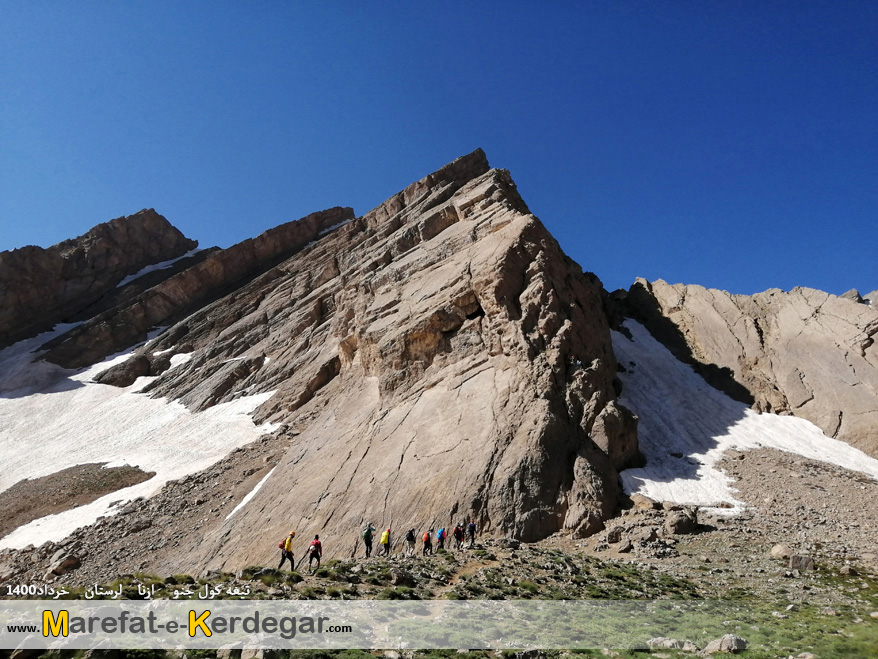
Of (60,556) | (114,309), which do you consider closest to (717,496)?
(60,556)

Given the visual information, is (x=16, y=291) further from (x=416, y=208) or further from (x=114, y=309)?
(x=416, y=208)

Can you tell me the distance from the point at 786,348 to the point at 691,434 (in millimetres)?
17080

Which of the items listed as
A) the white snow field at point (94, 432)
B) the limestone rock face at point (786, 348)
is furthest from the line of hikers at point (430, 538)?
the limestone rock face at point (786, 348)

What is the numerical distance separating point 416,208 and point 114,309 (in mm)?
56855

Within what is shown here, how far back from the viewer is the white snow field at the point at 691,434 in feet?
97.7

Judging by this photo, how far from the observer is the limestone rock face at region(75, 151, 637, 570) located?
25.9 m

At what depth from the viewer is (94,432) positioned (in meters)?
57.0

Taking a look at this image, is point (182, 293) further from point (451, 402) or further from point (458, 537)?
point (458, 537)

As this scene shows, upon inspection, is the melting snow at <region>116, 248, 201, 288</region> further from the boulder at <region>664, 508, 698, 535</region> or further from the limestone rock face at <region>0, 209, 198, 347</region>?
the boulder at <region>664, 508, 698, 535</region>

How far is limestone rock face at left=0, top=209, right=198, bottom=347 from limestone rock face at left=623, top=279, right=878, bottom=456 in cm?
9195

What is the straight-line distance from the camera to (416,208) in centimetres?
6272

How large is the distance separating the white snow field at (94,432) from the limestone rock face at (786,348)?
4233 centimetres

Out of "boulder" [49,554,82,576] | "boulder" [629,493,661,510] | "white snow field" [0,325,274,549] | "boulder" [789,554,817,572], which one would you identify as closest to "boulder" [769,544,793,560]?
"boulder" [789,554,817,572]

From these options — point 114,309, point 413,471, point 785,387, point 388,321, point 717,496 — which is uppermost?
point 114,309
